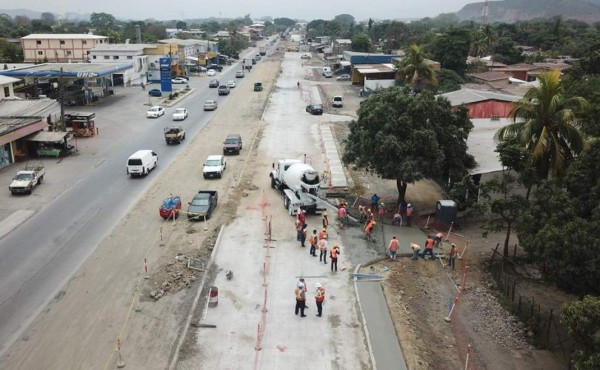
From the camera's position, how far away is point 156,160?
40.8m

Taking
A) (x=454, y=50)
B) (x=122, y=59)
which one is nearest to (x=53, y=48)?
(x=122, y=59)

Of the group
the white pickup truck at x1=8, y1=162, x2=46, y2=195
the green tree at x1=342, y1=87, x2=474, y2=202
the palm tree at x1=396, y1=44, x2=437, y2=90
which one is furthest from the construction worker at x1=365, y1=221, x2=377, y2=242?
the palm tree at x1=396, y1=44, x2=437, y2=90

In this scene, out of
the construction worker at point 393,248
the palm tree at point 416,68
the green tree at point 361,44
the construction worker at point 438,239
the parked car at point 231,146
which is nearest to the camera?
the construction worker at point 393,248

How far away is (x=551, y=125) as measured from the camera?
81.3 ft

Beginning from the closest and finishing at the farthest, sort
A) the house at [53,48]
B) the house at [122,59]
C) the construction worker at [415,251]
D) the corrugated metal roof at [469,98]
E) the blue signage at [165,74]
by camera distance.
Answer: the construction worker at [415,251], the corrugated metal roof at [469,98], the blue signage at [165,74], the house at [122,59], the house at [53,48]

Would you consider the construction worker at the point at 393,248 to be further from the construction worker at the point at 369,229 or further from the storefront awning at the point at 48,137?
the storefront awning at the point at 48,137

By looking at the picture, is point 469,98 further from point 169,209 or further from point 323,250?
point 169,209

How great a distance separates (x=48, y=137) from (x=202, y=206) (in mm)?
20109

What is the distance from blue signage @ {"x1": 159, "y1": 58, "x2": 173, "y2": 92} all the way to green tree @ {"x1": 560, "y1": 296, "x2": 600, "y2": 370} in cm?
7406

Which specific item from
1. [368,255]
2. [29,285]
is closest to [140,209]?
[29,285]

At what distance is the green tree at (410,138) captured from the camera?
95.0ft

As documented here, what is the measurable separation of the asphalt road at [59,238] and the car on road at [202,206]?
4.09 meters

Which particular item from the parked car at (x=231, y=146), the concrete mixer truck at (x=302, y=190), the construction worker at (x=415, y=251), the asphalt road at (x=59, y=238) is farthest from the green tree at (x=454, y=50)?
the construction worker at (x=415, y=251)

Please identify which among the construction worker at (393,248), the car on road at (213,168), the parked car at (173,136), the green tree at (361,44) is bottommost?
the construction worker at (393,248)
